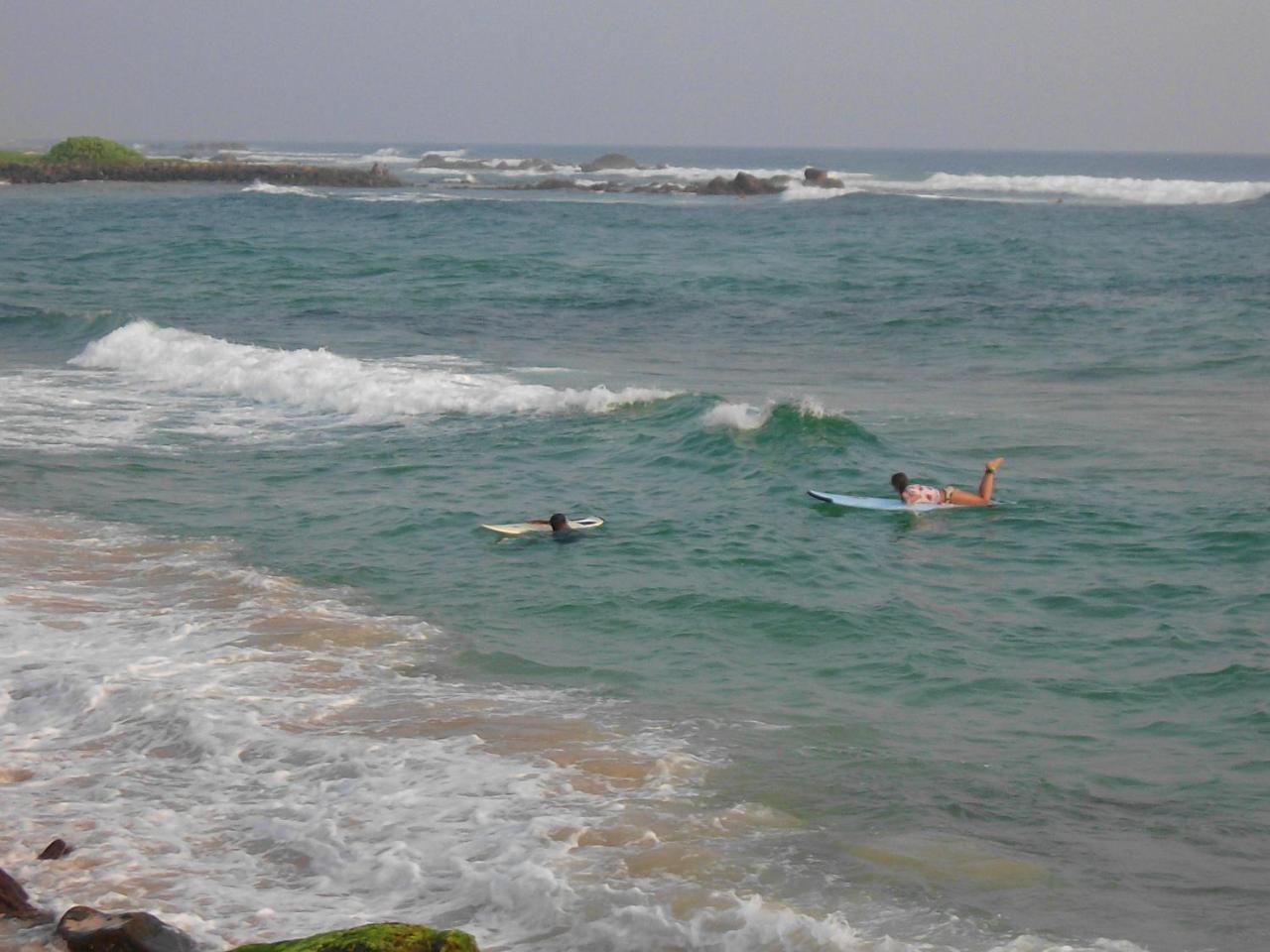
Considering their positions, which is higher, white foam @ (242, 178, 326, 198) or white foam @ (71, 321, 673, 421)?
white foam @ (242, 178, 326, 198)

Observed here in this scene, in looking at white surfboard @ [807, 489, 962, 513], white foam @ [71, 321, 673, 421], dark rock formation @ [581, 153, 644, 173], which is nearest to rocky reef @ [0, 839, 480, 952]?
white surfboard @ [807, 489, 962, 513]

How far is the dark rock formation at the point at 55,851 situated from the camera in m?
6.89

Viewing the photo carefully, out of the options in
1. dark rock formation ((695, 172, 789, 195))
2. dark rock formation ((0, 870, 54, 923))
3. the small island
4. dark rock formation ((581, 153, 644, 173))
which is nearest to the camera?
dark rock formation ((0, 870, 54, 923))

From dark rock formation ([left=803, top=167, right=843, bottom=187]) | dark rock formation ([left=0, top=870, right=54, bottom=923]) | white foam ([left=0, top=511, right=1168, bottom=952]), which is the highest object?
dark rock formation ([left=803, top=167, right=843, bottom=187])

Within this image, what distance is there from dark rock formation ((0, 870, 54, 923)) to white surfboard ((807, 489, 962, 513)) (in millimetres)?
9788

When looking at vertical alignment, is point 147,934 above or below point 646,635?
above

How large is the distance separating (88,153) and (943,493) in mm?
80362

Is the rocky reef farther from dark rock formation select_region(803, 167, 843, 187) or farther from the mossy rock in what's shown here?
dark rock formation select_region(803, 167, 843, 187)

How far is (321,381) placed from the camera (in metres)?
21.7

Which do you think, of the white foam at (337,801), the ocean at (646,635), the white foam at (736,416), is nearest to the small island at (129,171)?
the ocean at (646,635)

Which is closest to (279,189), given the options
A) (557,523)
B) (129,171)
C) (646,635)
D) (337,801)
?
(129,171)

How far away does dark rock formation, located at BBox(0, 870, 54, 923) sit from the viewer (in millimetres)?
6277

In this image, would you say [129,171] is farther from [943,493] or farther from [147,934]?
[147,934]

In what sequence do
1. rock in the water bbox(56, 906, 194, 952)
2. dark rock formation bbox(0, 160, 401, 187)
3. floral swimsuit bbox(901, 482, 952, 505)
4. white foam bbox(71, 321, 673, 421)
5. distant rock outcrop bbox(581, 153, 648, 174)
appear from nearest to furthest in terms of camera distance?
rock in the water bbox(56, 906, 194, 952)
floral swimsuit bbox(901, 482, 952, 505)
white foam bbox(71, 321, 673, 421)
dark rock formation bbox(0, 160, 401, 187)
distant rock outcrop bbox(581, 153, 648, 174)
